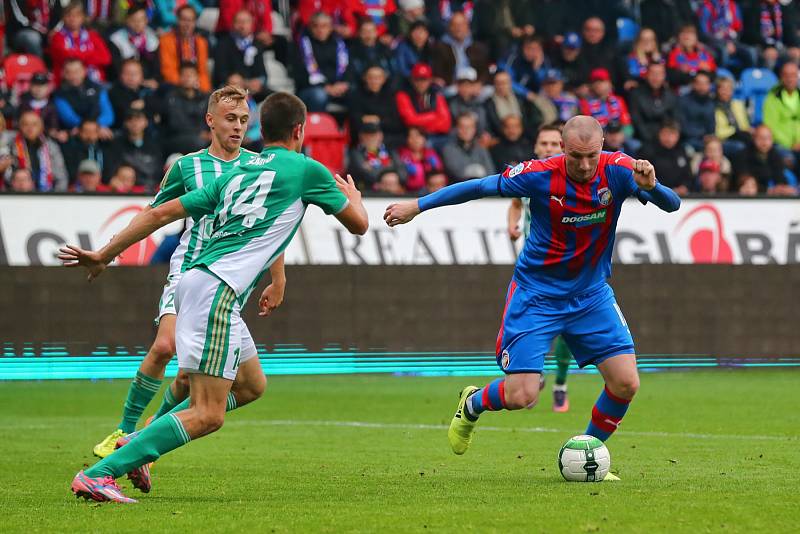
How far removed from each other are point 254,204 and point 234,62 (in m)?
12.8

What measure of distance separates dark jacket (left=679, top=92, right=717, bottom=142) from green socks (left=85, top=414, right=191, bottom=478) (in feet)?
50.3

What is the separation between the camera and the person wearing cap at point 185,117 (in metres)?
18.1

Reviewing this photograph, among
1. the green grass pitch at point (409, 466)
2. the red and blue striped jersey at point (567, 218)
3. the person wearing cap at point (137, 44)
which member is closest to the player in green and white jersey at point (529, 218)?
the green grass pitch at point (409, 466)

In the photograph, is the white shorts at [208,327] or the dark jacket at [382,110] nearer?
the white shorts at [208,327]

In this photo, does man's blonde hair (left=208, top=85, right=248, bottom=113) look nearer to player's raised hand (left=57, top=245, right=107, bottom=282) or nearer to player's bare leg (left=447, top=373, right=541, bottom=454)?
player's raised hand (left=57, top=245, right=107, bottom=282)

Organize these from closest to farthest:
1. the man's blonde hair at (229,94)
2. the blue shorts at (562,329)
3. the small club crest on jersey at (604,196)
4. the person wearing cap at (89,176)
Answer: the small club crest on jersey at (604,196) < the blue shorts at (562,329) < the man's blonde hair at (229,94) < the person wearing cap at (89,176)

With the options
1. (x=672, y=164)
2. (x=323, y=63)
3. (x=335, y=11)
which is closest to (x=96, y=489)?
(x=323, y=63)

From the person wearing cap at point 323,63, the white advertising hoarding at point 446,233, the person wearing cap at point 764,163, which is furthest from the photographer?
the person wearing cap at point 764,163

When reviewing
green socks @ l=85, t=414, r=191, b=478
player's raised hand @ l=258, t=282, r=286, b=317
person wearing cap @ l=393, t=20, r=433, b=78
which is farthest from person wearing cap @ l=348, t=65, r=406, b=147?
green socks @ l=85, t=414, r=191, b=478

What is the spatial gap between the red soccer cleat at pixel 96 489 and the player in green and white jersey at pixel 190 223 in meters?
1.43

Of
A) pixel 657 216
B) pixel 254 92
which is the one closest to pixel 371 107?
pixel 254 92

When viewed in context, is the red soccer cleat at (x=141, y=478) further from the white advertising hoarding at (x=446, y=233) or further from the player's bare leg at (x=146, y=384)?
the white advertising hoarding at (x=446, y=233)

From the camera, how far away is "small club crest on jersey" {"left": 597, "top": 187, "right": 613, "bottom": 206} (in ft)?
25.6

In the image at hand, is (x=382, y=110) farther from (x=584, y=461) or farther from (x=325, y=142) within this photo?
(x=584, y=461)
